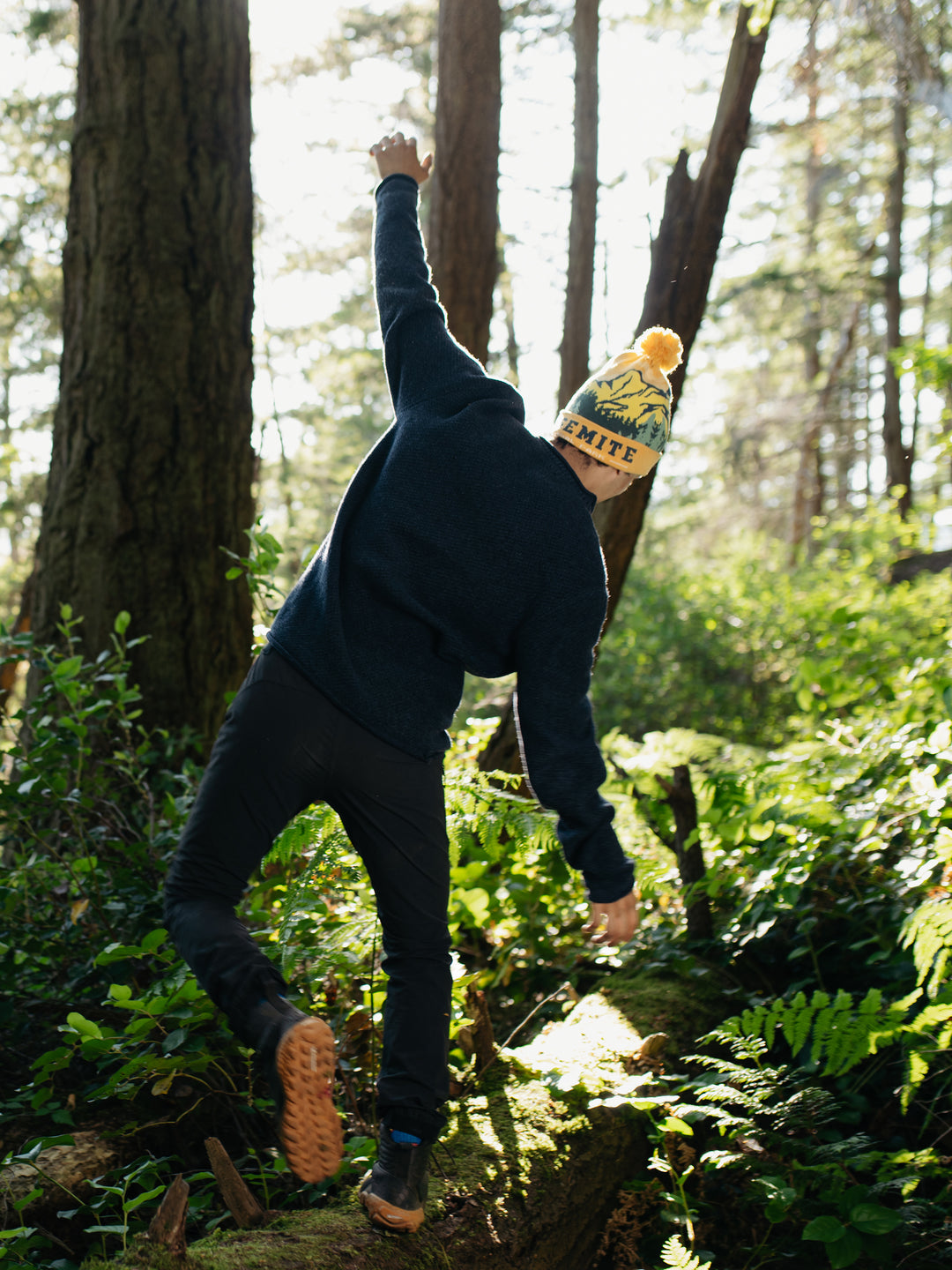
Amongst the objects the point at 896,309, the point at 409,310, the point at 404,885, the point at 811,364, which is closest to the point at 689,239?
the point at 409,310

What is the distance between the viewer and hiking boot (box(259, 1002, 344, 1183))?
5.98 feet

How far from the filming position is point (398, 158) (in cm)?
276

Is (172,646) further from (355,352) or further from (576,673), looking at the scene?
(355,352)

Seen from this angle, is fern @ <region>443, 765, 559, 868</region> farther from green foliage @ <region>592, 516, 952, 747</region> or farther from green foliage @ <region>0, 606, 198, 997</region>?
green foliage @ <region>592, 516, 952, 747</region>

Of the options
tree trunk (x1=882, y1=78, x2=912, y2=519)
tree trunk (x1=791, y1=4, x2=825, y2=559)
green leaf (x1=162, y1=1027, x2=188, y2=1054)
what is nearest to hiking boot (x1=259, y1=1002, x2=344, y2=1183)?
green leaf (x1=162, y1=1027, x2=188, y2=1054)

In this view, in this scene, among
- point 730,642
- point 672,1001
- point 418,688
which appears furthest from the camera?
point 730,642

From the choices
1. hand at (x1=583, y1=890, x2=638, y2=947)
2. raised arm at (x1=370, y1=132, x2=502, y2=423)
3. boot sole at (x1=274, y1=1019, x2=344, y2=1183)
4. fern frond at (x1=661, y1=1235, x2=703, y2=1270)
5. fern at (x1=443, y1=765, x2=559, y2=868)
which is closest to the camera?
boot sole at (x1=274, y1=1019, x2=344, y2=1183)

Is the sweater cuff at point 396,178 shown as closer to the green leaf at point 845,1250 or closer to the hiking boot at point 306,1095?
the hiking boot at point 306,1095

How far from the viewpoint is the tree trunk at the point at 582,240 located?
7.33 m

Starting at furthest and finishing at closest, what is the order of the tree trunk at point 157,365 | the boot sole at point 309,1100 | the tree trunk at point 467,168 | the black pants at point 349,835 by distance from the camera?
1. the tree trunk at point 467,168
2. the tree trunk at point 157,365
3. the black pants at point 349,835
4. the boot sole at point 309,1100

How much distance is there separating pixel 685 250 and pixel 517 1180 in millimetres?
4034

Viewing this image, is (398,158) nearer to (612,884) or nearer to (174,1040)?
(612,884)

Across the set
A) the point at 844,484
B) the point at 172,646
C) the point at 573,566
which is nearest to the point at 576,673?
the point at 573,566

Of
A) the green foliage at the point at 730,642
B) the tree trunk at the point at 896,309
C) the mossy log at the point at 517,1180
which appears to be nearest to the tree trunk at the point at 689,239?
the mossy log at the point at 517,1180
